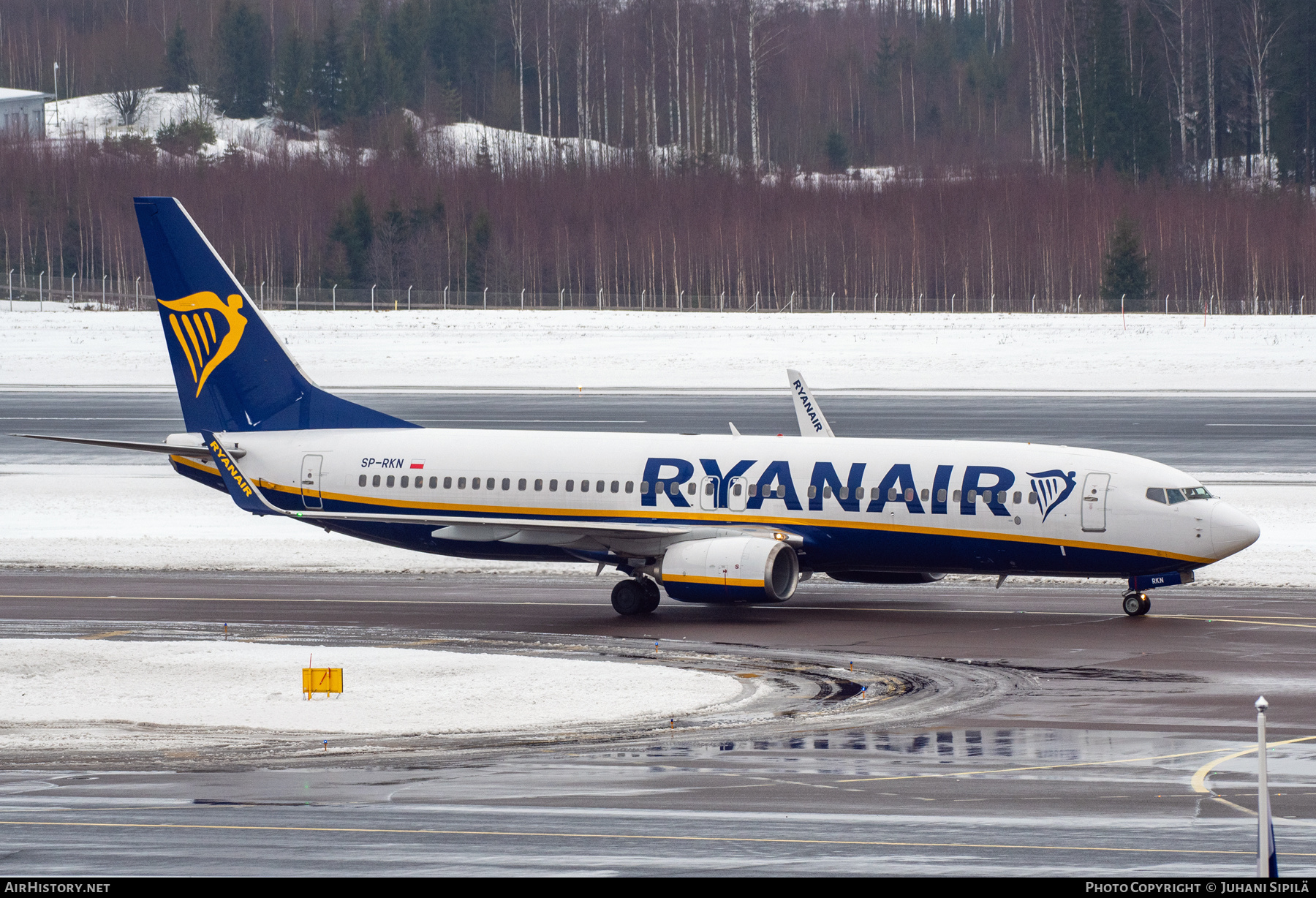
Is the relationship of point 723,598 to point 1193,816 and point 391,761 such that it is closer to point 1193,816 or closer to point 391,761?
point 391,761

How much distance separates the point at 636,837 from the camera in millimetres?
16188

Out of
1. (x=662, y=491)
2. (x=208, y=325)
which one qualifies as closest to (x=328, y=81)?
(x=208, y=325)

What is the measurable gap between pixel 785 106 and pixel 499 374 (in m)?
105

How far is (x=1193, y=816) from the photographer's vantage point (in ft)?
56.0

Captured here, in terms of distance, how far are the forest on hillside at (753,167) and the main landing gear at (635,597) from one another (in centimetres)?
9445

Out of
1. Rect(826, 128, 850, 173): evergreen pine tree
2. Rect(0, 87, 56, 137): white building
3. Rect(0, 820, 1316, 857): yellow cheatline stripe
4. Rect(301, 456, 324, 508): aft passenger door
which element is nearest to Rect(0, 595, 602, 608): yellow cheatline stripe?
Rect(301, 456, 324, 508): aft passenger door

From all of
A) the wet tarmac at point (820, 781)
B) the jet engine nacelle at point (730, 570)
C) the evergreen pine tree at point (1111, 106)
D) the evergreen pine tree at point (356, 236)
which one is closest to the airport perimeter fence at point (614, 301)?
the evergreen pine tree at point (356, 236)

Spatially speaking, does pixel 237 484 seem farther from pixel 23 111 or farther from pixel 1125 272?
pixel 23 111

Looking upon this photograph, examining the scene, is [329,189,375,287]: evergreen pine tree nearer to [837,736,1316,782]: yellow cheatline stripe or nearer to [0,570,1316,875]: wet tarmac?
[0,570,1316,875]: wet tarmac

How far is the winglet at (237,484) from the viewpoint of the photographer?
39.3 m

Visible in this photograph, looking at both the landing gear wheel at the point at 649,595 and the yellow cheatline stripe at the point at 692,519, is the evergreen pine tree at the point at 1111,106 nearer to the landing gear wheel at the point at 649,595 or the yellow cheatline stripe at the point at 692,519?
the yellow cheatline stripe at the point at 692,519

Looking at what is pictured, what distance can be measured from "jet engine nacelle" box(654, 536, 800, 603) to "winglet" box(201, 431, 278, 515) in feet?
32.6

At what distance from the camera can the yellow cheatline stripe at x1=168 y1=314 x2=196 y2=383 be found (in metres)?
40.8

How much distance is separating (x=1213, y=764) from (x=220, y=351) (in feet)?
88.2
